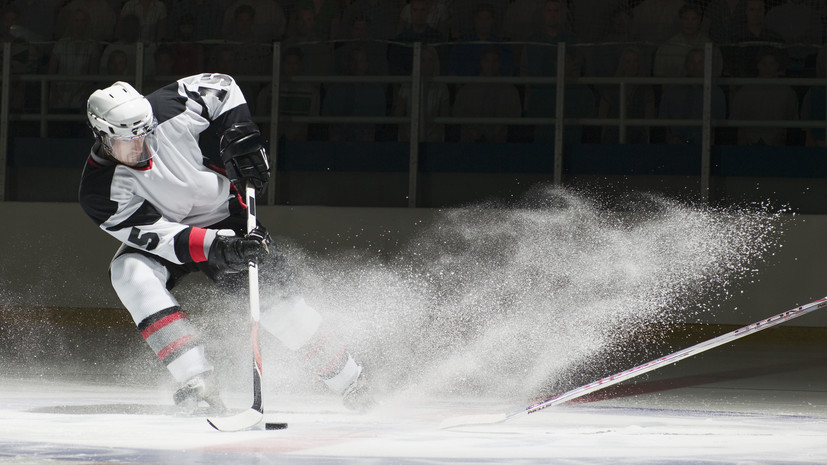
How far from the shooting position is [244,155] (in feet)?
13.4

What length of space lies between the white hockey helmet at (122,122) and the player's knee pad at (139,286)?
335 mm

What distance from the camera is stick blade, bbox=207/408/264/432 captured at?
3566 mm

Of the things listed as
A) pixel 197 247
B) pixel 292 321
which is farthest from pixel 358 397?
pixel 197 247

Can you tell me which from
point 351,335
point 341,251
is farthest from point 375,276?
point 351,335

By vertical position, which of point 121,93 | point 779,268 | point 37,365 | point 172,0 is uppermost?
point 172,0

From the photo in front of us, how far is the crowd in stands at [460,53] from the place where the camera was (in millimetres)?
7066

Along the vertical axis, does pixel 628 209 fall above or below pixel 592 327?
above

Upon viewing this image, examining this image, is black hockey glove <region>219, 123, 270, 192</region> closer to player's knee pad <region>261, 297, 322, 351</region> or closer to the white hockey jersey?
the white hockey jersey

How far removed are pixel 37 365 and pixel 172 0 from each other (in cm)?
301

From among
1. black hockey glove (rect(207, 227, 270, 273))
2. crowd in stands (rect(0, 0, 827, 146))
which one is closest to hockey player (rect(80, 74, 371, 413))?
black hockey glove (rect(207, 227, 270, 273))

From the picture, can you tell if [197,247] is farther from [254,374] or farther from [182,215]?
[254,374]

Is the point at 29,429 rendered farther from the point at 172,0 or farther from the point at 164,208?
the point at 172,0

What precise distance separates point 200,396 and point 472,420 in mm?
867

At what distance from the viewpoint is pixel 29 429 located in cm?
361
